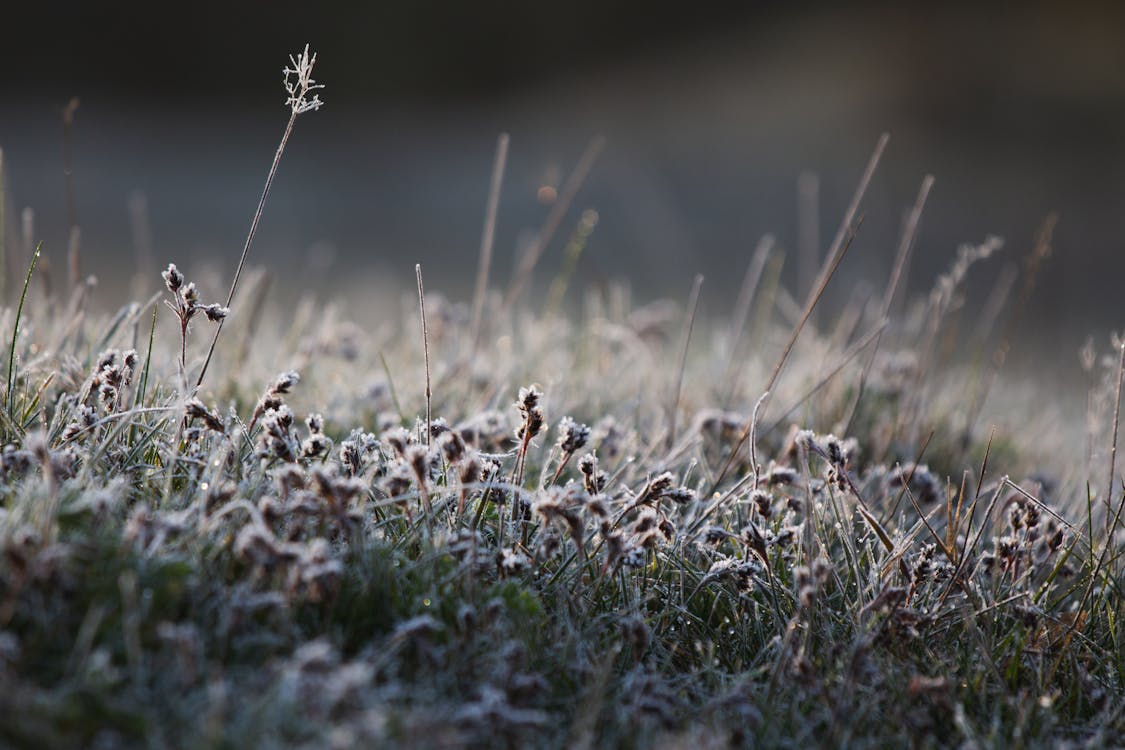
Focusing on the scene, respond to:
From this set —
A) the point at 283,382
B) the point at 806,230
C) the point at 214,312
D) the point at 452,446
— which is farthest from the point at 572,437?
the point at 806,230

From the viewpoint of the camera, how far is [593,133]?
1598 cm

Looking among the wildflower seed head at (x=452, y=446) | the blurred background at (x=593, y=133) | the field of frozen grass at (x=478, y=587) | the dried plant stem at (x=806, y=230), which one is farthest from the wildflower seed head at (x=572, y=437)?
the dried plant stem at (x=806, y=230)

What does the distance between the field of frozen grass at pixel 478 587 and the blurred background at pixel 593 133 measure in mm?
3577

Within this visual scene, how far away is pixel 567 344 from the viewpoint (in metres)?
3.65

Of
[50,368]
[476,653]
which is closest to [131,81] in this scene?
[50,368]

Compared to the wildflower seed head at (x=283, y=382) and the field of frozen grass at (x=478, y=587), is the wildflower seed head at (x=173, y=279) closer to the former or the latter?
the field of frozen grass at (x=478, y=587)

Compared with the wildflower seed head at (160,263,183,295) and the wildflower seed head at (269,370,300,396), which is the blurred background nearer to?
the wildflower seed head at (160,263,183,295)

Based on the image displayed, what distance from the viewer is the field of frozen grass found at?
125cm

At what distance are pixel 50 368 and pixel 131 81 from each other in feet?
59.8

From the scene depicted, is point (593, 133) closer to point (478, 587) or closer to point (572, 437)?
point (572, 437)

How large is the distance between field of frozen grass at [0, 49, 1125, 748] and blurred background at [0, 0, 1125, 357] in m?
3.58

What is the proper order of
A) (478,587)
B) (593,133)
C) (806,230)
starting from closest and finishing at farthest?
(478,587) < (806,230) < (593,133)

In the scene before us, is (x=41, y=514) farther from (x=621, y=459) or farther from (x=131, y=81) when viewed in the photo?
(x=131, y=81)

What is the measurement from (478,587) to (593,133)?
15.1m
